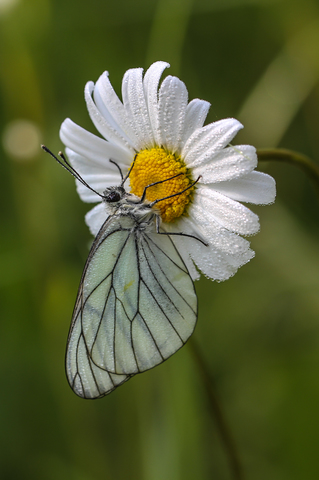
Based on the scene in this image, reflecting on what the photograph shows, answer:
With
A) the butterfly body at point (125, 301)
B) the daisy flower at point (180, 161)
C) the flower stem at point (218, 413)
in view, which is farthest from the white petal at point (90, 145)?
the flower stem at point (218, 413)

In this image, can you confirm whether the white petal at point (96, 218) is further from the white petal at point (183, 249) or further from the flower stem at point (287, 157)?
the flower stem at point (287, 157)

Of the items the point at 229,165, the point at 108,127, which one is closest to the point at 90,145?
the point at 108,127

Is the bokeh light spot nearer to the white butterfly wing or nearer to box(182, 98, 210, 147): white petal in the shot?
the white butterfly wing

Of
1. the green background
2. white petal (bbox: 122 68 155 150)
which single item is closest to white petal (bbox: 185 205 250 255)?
white petal (bbox: 122 68 155 150)

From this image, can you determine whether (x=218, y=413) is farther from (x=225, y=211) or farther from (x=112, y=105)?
(x=112, y=105)

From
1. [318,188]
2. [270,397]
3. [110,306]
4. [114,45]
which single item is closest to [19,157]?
[114,45]

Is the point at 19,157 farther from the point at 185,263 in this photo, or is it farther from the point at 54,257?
the point at 185,263
